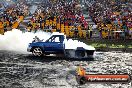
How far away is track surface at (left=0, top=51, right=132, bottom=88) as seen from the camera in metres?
16.5

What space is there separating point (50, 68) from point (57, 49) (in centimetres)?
429

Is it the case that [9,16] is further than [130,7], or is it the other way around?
[130,7]

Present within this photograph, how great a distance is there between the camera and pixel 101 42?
1250 inches

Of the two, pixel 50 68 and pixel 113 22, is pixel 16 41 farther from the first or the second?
pixel 113 22

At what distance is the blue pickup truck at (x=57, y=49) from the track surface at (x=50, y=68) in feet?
1.71

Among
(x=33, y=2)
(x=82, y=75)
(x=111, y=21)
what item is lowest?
(x=82, y=75)

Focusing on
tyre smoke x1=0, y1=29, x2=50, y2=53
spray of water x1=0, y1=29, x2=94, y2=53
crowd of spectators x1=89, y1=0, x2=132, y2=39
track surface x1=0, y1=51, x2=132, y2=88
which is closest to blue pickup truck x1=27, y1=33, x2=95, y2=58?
track surface x1=0, y1=51, x2=132, y2=88

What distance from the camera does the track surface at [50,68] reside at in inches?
648

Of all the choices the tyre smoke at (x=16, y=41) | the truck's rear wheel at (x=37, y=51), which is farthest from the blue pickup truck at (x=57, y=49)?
the tyre smoke at (x=16, y=41)

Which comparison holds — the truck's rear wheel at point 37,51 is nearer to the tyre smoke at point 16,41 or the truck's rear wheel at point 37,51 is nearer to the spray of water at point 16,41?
the spray of water at point 16,41

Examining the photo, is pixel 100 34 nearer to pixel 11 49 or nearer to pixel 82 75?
pixel 11 49

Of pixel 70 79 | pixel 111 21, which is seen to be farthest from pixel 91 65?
pixel 111 21

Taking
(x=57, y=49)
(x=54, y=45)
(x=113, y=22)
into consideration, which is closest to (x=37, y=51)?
(x=54, y=45)

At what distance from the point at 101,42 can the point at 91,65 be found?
10.4m
